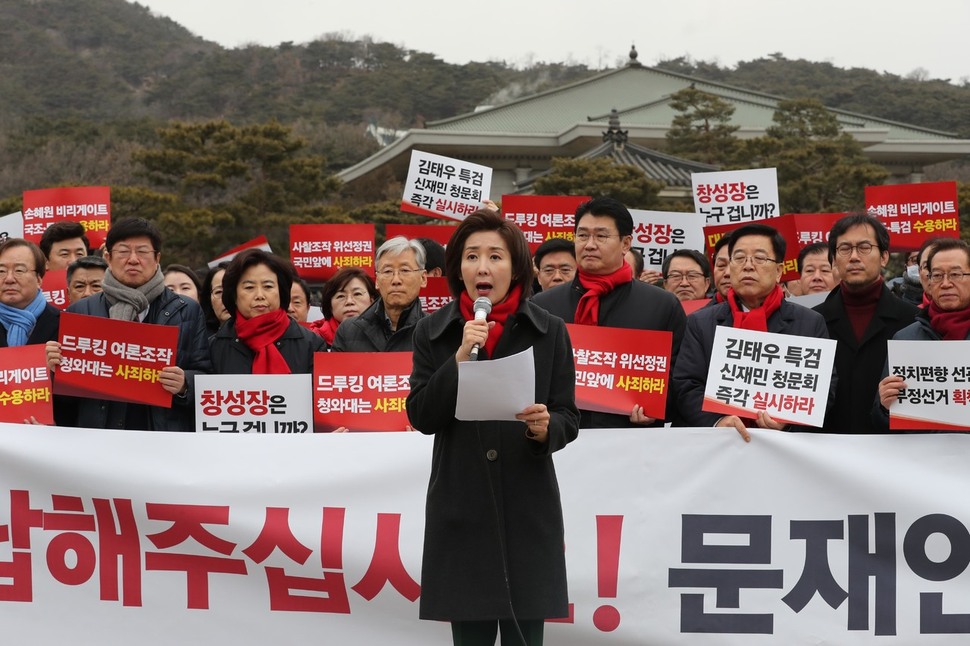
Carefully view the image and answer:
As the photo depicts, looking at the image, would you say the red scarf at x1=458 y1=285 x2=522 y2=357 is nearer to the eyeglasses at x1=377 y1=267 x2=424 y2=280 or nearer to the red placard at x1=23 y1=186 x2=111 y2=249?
the eyeglasses at x1=377 y1=267 x2=424 y2=280

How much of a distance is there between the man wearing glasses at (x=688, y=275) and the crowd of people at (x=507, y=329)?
580 mm

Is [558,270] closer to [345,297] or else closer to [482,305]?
[345,297]

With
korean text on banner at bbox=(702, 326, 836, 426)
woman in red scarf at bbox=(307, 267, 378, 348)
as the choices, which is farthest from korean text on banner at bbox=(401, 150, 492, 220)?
korean text on banner at bbox=(702, 326, 836, 426)

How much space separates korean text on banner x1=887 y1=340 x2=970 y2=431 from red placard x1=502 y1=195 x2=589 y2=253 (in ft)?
12.0

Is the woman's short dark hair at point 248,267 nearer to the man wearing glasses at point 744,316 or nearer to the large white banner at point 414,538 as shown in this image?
the large white banner at point 414,538

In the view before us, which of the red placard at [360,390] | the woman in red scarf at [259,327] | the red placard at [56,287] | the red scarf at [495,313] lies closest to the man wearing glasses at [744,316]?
the red placard at [360,390]

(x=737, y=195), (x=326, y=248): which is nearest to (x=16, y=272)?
(x=326, y=248)

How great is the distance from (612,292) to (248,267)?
164 cm

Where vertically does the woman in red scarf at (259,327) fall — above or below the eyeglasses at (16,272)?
below

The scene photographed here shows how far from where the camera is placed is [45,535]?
187 inches

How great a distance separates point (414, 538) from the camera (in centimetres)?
463

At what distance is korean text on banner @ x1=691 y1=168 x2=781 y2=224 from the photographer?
26.2 ft

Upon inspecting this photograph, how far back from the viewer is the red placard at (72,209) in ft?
28.9

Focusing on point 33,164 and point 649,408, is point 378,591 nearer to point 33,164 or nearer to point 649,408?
point 649,408
